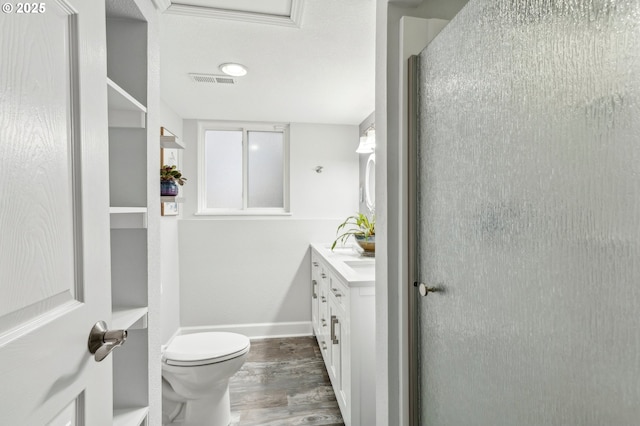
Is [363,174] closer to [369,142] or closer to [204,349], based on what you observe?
[369,142]

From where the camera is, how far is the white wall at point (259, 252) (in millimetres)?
3246

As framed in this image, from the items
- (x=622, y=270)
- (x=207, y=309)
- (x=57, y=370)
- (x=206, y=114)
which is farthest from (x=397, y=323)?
(x=206, y=114)

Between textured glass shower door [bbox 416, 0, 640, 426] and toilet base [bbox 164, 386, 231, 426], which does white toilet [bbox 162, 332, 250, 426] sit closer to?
toilet base [bbox 164, 386, 231, 426]

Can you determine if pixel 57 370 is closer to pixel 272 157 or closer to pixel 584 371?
pixel 584 371

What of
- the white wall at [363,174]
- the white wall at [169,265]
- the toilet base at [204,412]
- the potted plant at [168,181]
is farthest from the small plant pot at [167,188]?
the white wall at [363,174]

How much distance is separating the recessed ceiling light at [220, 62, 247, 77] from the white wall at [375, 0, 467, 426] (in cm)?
111

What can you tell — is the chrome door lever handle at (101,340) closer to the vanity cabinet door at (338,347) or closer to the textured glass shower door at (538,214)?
the textured glass shower door at (538,214)

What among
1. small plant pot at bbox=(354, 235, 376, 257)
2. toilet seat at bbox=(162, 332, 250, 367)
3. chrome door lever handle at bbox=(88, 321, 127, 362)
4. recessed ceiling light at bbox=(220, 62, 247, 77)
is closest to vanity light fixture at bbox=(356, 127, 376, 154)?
small plant pot at bbox=(354, 235, 376, 257)

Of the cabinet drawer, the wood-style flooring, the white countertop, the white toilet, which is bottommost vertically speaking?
the wood-style flooring

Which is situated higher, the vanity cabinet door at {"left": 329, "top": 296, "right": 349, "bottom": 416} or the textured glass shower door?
the textured glass shower door

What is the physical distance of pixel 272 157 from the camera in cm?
359

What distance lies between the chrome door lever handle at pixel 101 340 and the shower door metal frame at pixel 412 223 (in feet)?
2.89

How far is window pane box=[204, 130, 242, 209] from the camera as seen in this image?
348 centimetres

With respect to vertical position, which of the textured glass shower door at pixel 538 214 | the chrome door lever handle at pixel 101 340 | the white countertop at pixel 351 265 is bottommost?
the white countertop at pixel 351 265
